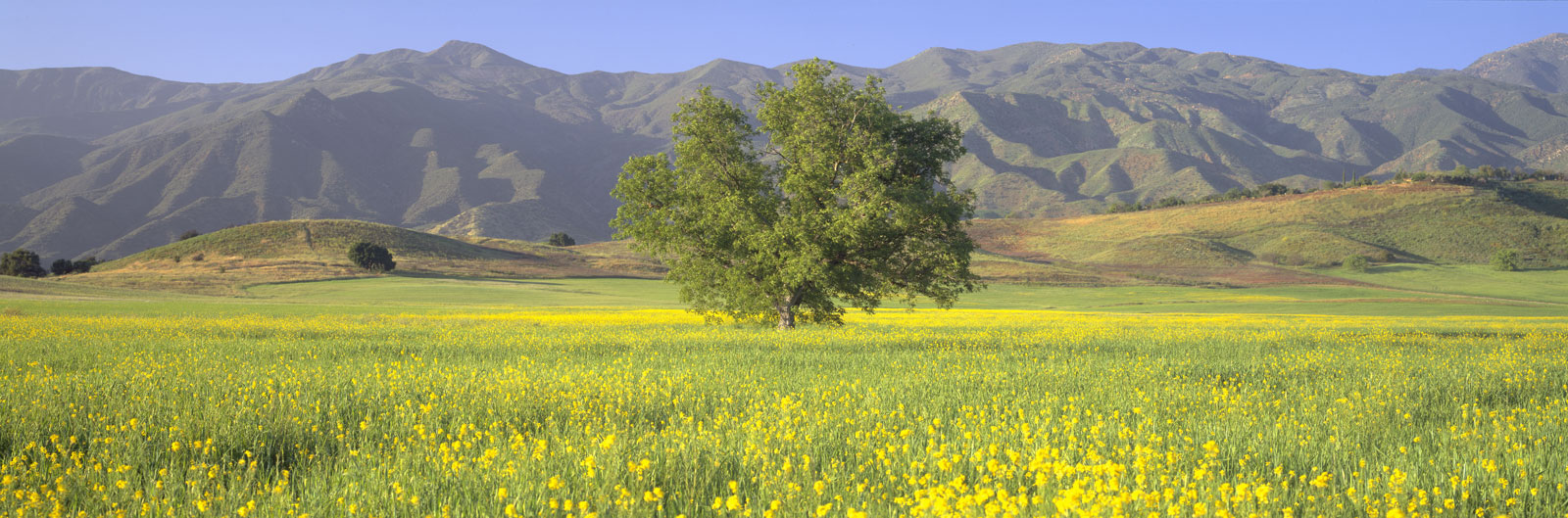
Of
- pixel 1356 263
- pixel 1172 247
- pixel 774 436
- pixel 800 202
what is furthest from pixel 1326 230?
pixel 774 436

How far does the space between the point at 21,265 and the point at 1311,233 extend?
6110 inches

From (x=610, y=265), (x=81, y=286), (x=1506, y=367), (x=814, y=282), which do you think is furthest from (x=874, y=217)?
(x=610, y=265)

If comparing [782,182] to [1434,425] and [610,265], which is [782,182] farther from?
[610,265]

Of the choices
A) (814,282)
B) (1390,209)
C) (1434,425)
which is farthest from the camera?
(1390,209)

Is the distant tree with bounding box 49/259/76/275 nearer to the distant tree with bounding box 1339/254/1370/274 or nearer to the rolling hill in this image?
the rolling hill

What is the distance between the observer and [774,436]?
239 inches

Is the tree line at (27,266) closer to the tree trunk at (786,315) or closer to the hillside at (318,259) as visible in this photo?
the hillside at (318,259)

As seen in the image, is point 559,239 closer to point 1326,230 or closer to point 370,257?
point 370,257

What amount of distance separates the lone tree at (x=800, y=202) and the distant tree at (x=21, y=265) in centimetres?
10036

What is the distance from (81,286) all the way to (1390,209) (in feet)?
487

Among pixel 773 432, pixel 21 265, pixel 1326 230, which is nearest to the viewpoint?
pixel 773 432

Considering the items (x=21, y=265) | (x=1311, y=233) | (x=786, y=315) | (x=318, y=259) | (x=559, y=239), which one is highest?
(x=1311, y=233)

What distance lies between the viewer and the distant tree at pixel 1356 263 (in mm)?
91438

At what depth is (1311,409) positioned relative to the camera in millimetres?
7621
